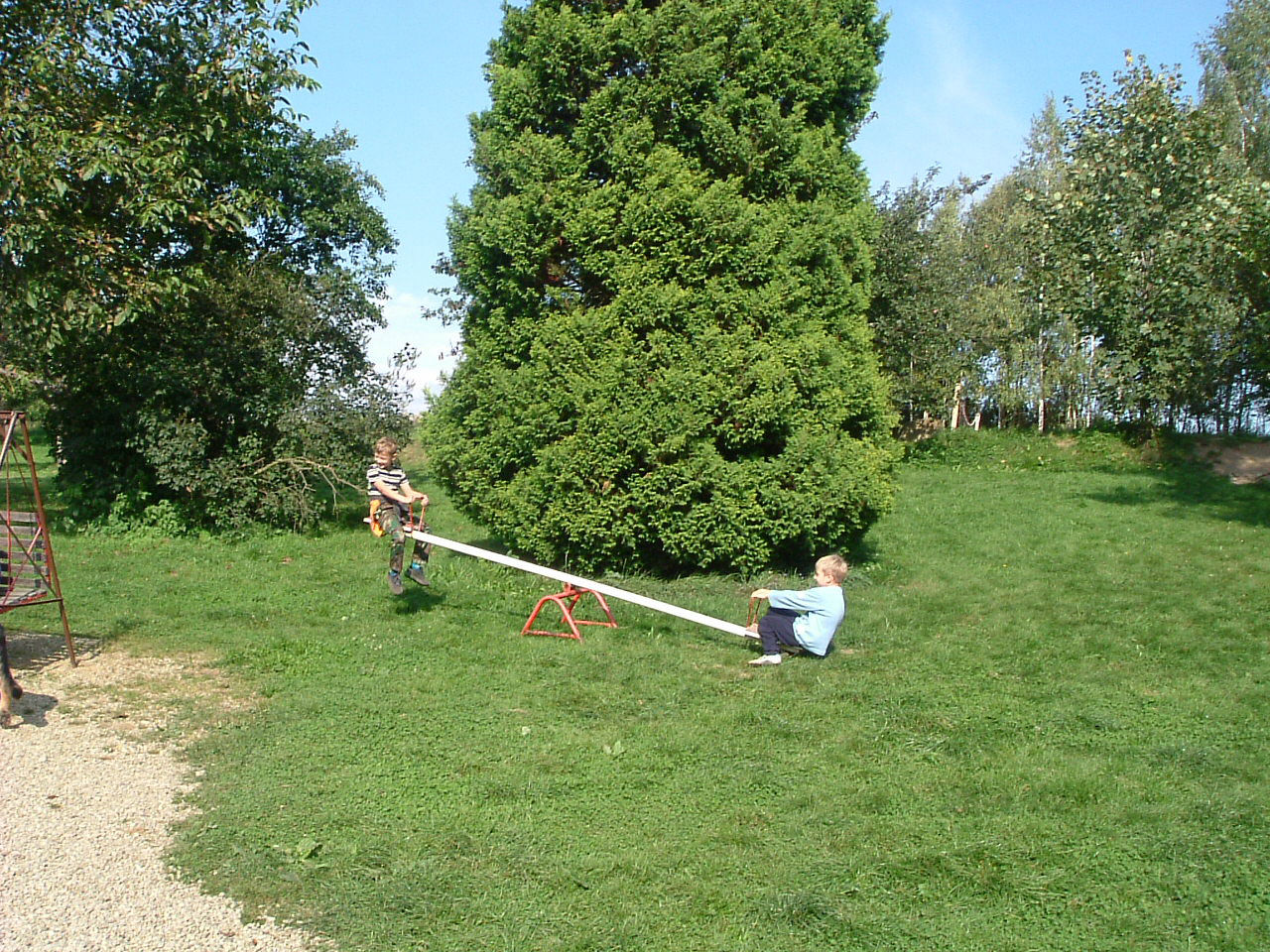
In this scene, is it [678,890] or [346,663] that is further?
[346,663]

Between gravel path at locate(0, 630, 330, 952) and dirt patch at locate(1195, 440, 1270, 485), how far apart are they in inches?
726

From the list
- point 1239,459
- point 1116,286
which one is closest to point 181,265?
point 1116,286

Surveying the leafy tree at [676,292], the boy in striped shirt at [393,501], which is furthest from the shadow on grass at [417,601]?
the leafy tree at [676,292]

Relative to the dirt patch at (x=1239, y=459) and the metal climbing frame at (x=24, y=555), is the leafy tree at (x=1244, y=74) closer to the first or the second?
the dirt patch at (x=1239, y=459)

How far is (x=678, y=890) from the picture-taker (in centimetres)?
489

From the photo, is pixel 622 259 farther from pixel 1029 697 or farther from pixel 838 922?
pixel 838 922

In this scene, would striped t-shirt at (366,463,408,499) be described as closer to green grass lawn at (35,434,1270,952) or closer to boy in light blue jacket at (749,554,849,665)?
green grass lawn at (35,434,1270,952)

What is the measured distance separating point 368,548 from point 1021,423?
19.6 m

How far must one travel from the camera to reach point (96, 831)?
214 inches

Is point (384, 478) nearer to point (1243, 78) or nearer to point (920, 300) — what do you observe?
point (920, 300)

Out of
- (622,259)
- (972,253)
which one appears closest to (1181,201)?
(972,253)

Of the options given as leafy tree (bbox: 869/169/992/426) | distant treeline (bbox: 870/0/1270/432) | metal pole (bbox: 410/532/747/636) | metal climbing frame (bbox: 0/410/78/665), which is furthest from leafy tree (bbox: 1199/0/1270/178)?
metal climbing frame (bbox: 0/410/78/665)

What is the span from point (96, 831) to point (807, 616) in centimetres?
544

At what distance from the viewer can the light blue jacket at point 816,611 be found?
8688 millimetres
